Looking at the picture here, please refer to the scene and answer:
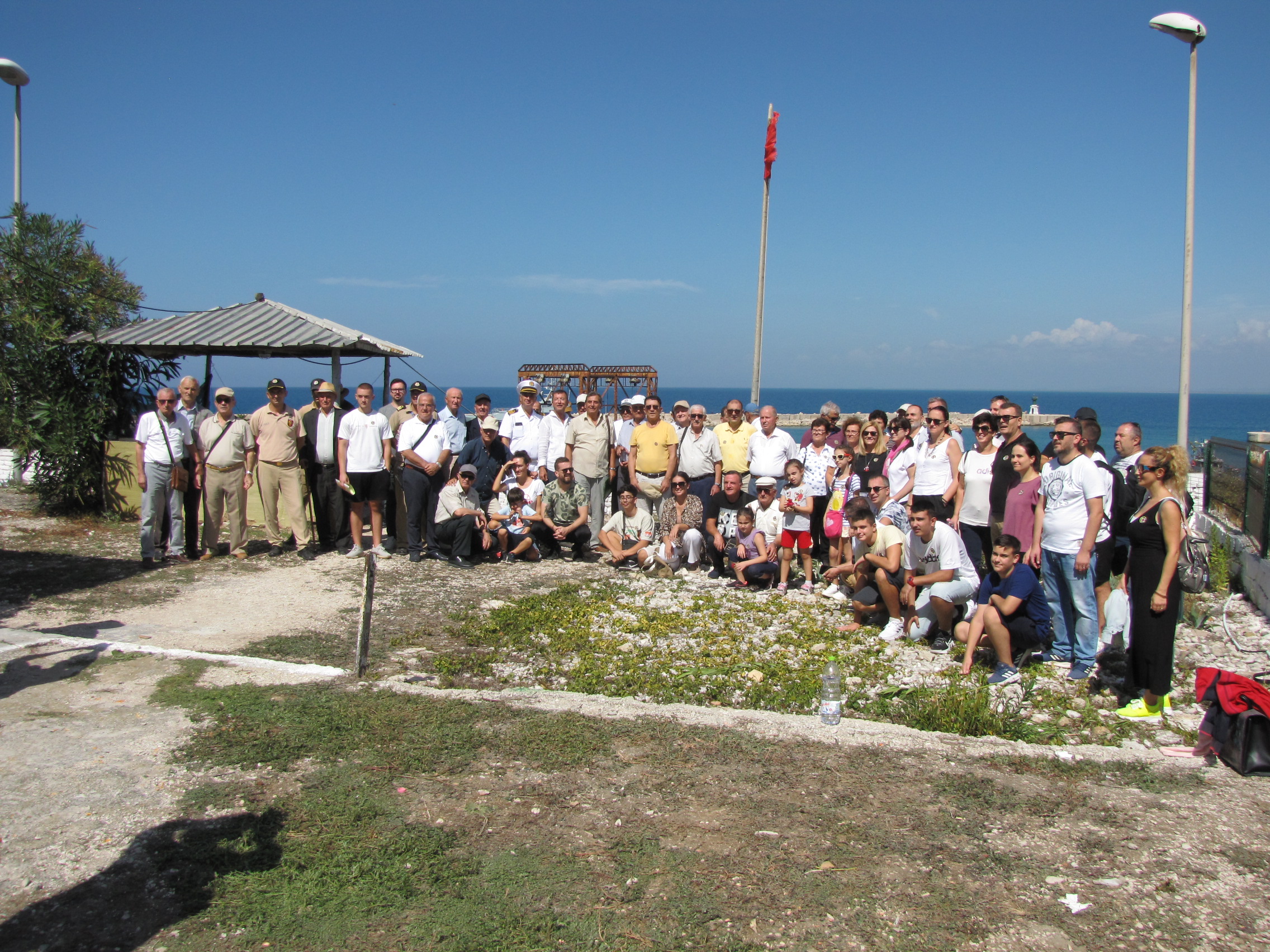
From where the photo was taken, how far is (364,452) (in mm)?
9883

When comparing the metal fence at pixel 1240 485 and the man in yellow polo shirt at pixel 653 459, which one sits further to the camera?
the man in yellow polo shirt at pixel 653 459

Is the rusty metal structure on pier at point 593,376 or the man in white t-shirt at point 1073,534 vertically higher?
the rusty metal structure on pier at point 593,376

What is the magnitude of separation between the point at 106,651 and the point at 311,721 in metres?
2.26

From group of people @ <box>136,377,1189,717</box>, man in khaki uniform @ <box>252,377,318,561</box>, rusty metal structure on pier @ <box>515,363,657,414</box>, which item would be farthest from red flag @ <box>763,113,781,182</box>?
rusty metal structure on pier @ <box>515,363,657,414</box>

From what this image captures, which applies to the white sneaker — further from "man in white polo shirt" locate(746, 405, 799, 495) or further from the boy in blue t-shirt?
"man in white polo shirt" locate(746, 405, 799, 495)

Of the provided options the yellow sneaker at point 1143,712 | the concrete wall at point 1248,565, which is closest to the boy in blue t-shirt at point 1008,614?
the yellow sneaker at point 1143,712

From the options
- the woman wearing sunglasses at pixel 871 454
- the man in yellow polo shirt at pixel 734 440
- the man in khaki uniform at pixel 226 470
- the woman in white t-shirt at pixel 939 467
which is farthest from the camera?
the man in yellow polo shirt at pixel 734 440

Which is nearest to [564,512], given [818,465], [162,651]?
[818,465]

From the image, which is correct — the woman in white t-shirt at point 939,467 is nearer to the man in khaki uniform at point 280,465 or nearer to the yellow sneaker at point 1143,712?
the yellow sneaker at point 1143,712

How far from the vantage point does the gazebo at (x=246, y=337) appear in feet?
36.9

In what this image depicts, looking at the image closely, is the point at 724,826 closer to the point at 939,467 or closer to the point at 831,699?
the point at 831,699

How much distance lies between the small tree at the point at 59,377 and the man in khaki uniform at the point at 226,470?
3.45 metres

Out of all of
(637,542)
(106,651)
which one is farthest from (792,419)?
(106,651)

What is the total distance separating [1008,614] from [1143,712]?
42.2 inches
